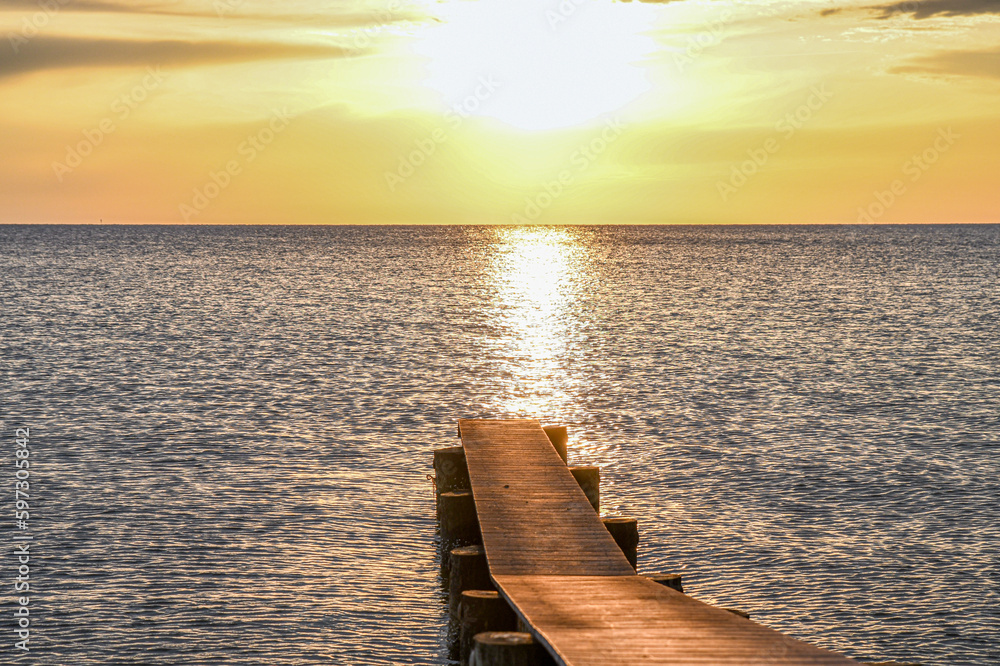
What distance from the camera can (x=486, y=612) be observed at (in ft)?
38.5

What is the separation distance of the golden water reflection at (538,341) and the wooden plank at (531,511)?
1066cm

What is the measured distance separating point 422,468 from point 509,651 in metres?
13.3

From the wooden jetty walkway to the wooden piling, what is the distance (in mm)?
528

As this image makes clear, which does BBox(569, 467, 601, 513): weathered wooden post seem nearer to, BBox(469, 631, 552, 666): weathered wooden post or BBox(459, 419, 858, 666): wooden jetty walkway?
BBox(459, 419, 858, 666): wooden jetty walkway

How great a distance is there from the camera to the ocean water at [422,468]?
14445 millimetres

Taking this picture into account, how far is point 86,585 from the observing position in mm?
15273

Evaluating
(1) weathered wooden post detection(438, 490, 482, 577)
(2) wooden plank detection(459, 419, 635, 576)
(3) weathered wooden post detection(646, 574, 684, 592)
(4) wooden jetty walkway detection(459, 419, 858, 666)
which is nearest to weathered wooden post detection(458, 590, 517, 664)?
(4) wooden jetty walkway detection(459, 419, 858, 666)

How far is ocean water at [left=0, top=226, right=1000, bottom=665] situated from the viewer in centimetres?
1445

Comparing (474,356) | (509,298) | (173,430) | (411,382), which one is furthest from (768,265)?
(173,430)

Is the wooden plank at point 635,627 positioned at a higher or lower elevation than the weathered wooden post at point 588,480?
lower

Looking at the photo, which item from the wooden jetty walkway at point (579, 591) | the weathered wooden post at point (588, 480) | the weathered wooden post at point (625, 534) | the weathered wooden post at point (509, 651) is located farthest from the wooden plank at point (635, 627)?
the weathered wooden post at point (588, 480)

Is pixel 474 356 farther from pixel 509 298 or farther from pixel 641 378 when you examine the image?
pixel 509 298

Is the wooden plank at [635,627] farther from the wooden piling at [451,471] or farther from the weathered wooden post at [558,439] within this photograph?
the weathered wooden post at [558,439]

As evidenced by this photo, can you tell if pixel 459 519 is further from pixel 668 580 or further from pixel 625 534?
pixel 668 580
